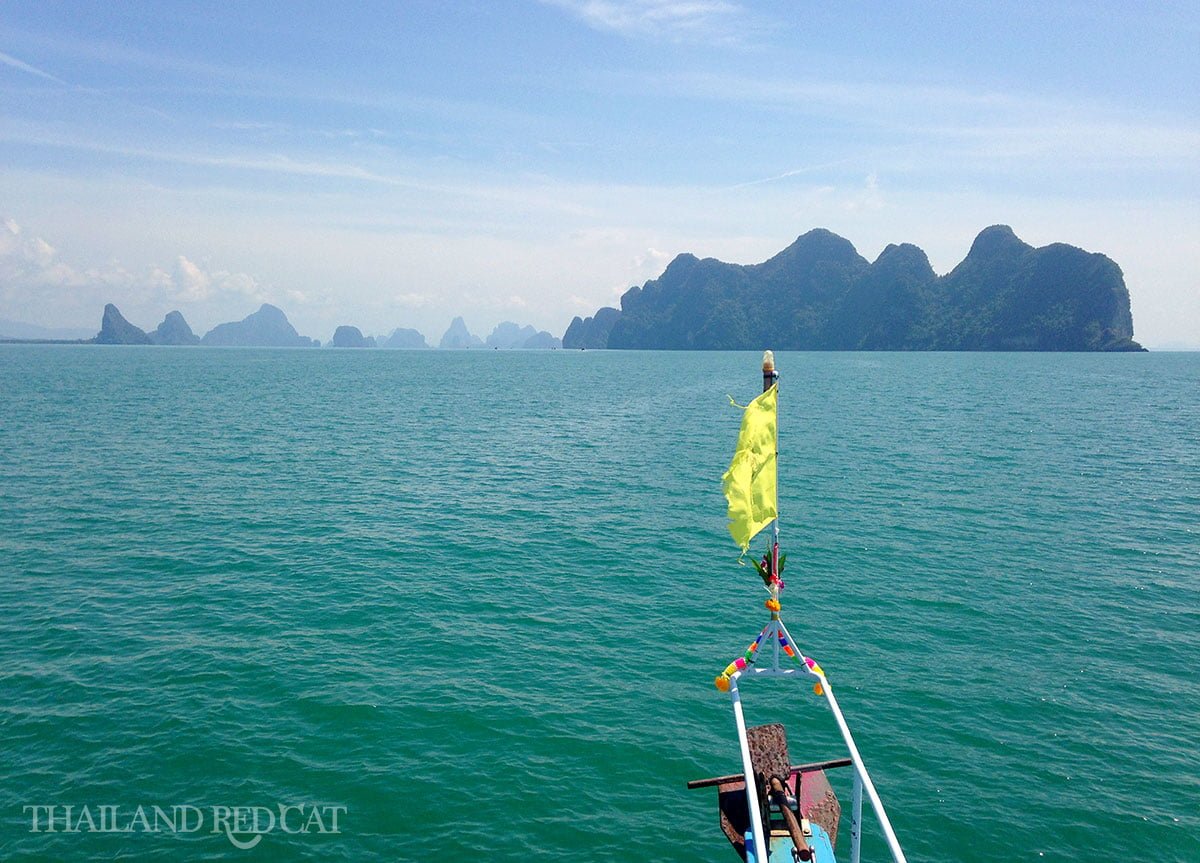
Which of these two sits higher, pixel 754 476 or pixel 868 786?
pixel 754 476

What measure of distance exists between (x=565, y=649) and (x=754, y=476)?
1840 cm

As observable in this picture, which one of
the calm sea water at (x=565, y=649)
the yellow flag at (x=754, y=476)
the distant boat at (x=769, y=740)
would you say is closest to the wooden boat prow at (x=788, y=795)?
the distant boat at (x=769, y=740)

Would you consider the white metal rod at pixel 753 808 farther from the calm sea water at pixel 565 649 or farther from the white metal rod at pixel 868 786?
the calm sea water at pixel 565 649

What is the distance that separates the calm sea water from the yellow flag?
36.0 ft

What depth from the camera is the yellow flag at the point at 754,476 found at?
675 inches

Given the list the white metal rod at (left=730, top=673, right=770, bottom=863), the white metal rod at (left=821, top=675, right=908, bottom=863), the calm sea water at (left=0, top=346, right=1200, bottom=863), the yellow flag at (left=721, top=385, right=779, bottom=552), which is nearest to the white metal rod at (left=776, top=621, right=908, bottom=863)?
the white metal rod at (left=821, top=675, right=908, bottom=863)

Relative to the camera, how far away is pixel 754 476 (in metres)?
17.5

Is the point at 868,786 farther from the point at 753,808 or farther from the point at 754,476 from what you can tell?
the point at 754,476

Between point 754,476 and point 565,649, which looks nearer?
point 754,476

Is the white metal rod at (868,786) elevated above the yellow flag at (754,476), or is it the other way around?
the yellow flag at (754,476)

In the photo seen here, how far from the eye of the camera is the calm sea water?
22312 mm

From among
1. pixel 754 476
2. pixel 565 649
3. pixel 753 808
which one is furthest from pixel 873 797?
pixel 565 649

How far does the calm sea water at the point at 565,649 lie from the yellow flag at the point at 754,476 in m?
11.0

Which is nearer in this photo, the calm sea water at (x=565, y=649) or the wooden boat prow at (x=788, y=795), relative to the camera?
the wooden boat prow at (x=788, y=795)
